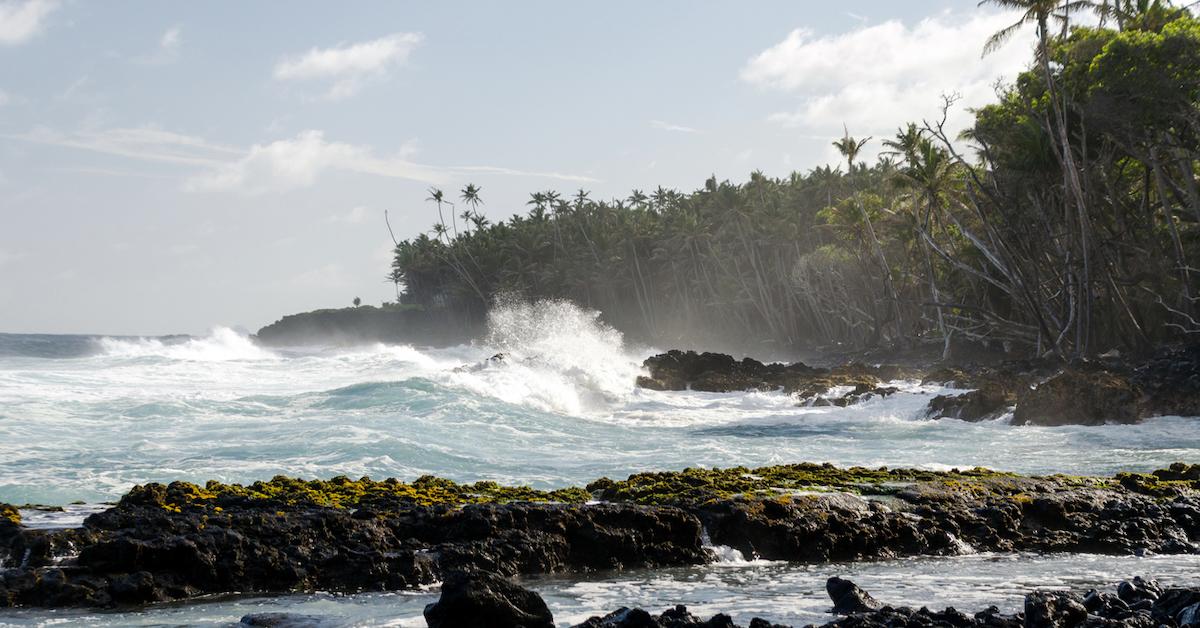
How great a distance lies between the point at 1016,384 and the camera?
26.1 metres

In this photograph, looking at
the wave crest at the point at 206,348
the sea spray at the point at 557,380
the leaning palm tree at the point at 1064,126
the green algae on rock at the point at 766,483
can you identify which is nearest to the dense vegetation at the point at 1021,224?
the leaning palm tree at the point at 1064,126

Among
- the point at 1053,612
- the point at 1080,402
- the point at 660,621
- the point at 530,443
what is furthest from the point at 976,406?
the point at 660,621

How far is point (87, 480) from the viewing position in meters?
14.0

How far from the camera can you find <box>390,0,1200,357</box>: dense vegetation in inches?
1151

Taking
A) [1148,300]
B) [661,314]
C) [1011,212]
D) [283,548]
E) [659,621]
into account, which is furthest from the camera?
[661,314]

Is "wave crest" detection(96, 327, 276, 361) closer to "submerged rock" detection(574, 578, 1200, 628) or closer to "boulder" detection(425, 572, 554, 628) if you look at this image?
"boulder" detection(425, 572, 554, 628)

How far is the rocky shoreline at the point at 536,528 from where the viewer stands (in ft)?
24.9

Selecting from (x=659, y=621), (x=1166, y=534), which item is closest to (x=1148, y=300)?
(x=1166, y=534)

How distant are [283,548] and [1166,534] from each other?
7.30m

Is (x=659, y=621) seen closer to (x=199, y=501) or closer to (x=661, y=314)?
(x=199, y=501)

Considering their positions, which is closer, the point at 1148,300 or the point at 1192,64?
the point at 1192,64

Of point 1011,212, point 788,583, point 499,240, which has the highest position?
point 499,240

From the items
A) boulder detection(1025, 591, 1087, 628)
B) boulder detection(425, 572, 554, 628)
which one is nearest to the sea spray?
boulder detection(425, 572, 554, 628)

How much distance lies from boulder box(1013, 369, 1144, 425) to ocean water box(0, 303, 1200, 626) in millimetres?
546
